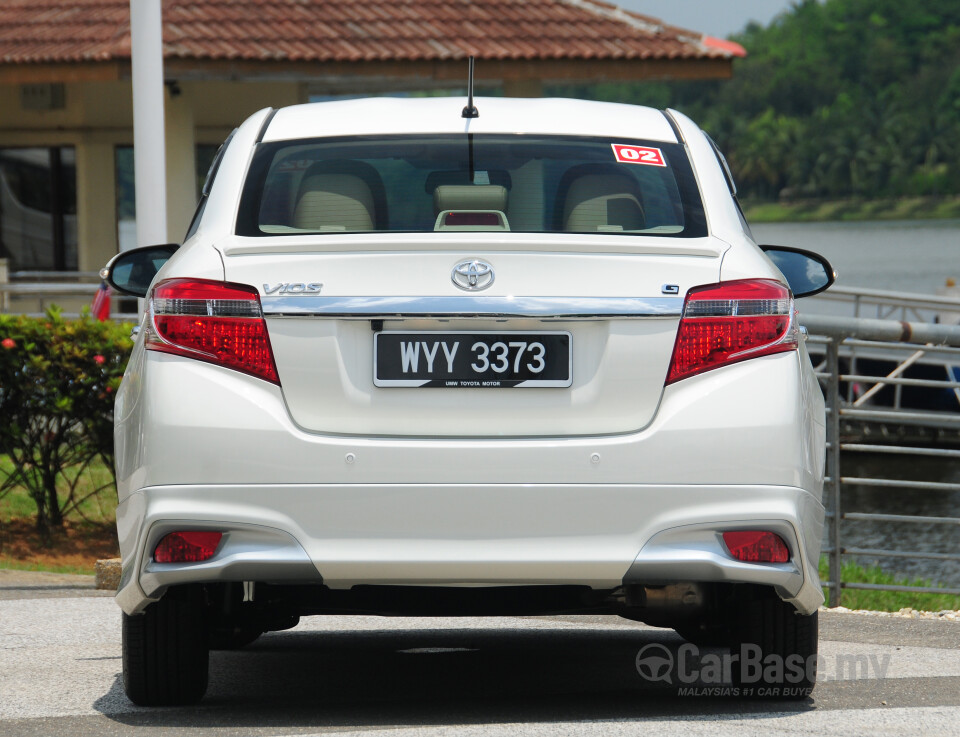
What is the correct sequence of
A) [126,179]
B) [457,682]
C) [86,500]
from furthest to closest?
1. [126,179]
2. [86,500]
3. [457,682]

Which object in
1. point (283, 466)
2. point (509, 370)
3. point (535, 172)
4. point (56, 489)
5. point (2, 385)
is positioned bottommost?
point (56, 489)

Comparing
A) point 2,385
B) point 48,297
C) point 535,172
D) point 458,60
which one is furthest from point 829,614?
point 48,297

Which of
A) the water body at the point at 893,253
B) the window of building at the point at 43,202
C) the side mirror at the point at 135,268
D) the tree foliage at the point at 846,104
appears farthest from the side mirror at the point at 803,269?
the tree foliage at the point at 846,104

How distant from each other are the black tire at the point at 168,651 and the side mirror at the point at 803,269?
1938mm

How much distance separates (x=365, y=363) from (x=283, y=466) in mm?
317

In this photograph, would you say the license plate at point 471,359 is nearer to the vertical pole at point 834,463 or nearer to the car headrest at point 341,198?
the car headrest at point 341,198

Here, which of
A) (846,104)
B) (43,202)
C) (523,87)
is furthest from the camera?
(846,104)

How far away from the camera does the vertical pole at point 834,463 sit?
21.9 ft

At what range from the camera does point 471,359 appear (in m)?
3.67

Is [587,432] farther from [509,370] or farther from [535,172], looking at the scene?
[535,172]

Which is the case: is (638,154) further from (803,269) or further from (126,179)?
(126,179)

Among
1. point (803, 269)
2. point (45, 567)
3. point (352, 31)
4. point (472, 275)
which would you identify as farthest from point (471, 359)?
point (352, 31)

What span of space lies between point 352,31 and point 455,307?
1232 cm

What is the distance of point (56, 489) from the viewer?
860cm
